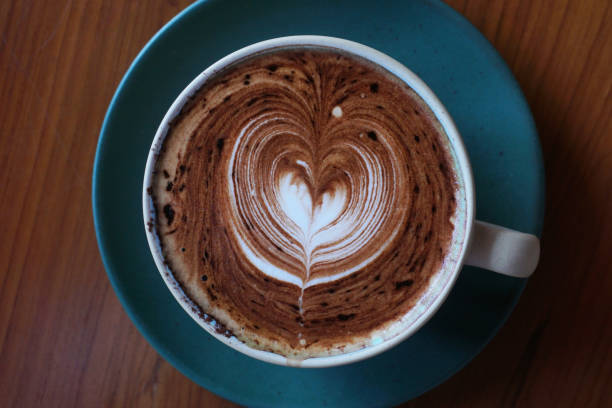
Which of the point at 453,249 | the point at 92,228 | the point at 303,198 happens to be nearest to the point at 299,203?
the point at 303,198

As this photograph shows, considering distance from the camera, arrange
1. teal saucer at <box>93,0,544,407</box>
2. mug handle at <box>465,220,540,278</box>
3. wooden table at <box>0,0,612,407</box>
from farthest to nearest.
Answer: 1. wooden table at <box>0,0,612,407</box>
2. teal saucer at <box>93,0,544,407</box>
3. mug handle at <box>465,220,540,278</box>

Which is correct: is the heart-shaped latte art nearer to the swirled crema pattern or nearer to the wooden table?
the swirled crema pattern

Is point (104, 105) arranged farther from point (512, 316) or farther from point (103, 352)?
point (512, 316)

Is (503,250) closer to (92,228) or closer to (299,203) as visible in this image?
(299,203)

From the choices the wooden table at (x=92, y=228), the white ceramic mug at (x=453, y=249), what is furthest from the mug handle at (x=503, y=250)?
the wooden table at (x=92, y=228)

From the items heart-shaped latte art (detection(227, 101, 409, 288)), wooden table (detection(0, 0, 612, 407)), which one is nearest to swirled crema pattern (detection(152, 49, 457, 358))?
heart-shaped latte art (detection(227, 101, 409, 288))

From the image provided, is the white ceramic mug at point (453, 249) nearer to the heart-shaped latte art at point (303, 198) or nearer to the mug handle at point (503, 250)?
the mug handle at point (503, 250)
